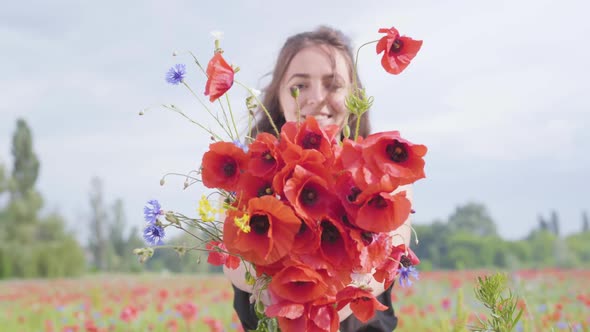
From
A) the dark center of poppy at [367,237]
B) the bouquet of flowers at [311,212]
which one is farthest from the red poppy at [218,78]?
the dark center of poppy at [367,237]

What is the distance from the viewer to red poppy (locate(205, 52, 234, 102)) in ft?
4.31

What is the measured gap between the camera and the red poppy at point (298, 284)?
1.14 m

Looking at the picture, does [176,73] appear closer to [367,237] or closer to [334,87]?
[367,237]

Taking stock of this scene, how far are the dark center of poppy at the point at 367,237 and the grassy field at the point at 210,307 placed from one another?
1692 millimetres

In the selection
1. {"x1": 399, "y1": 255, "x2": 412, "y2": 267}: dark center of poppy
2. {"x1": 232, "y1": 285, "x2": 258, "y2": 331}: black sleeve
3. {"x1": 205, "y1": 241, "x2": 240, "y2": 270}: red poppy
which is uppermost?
{"x1": 205, "y1": 241, "x2": 240, "y2": 270}: red poppy

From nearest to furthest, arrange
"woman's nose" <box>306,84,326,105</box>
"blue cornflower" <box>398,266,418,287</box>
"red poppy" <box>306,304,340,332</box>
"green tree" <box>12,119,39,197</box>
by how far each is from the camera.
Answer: "red poppy" <box>306,304,340,332</box>, "blue cornflower" <box>398,266,418,287</box>, "woman's nose" <box>306,84,326,105</box>, "green tree" <box>12,119,39,197</box>

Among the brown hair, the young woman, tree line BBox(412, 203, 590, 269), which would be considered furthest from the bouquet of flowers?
tree line BBox(412, 203, 590, 269)

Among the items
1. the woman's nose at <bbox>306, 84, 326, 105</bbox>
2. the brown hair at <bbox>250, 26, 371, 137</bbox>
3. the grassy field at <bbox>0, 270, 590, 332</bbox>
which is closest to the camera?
the woman's nose at <bbox>306, 84, 326, 105</bbox>

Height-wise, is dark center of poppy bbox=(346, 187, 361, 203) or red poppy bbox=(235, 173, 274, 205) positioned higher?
red poppy bbox=(235, 173, 274, 205)

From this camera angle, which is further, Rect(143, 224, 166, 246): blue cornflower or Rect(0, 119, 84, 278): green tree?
Rect(0, 119, 84, 278): green tree

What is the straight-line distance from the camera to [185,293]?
255 inches

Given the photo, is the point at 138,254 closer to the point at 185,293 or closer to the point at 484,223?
the point at 185,293

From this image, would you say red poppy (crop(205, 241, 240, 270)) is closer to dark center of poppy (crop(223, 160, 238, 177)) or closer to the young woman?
dark center of poppy (crop(223, 160, 238, 177))

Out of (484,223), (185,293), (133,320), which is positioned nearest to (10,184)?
(484,223)
